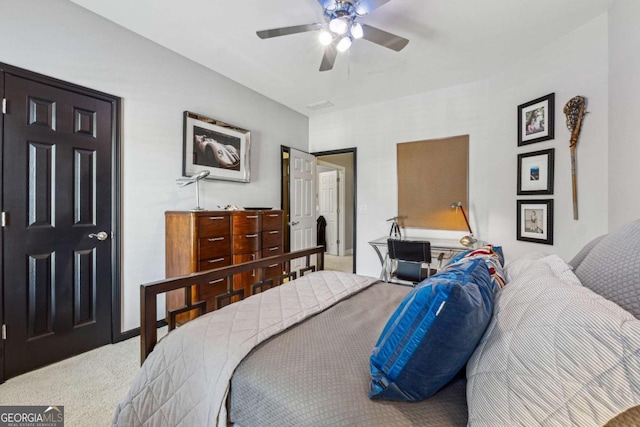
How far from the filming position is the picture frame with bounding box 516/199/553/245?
2513mm

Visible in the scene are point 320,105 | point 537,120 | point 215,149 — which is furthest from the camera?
point 320,105

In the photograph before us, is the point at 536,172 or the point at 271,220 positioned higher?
the point at 536,172

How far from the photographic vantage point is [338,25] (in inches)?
73.5

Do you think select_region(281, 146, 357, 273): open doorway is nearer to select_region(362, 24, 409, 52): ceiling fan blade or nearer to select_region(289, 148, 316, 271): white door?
select_region(289, 148, 316, 271): white door

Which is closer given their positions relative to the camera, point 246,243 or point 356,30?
point 356,30

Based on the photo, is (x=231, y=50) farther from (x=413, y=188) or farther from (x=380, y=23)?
(x=413, y=188)

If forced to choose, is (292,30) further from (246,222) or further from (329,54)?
(246,222)

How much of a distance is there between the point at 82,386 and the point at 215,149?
2.31m

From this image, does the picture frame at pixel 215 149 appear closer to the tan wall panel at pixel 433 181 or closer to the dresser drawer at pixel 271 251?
the dresser drawer at pixel 271 251

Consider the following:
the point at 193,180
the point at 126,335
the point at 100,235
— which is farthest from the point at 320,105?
the point at 126,335

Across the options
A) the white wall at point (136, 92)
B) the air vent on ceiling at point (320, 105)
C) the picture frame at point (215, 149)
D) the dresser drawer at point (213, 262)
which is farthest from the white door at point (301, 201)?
the dresser drawer at point (213, 262)

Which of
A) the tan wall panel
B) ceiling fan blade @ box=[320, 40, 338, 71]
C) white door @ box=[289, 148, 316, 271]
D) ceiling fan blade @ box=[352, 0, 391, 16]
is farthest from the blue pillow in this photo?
white door @ box=[289, 148, 316, 271]

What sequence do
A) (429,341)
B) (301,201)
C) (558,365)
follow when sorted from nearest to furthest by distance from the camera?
(558,365) < (429,341) < (301,201)

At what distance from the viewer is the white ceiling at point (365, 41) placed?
2104 millimetres
